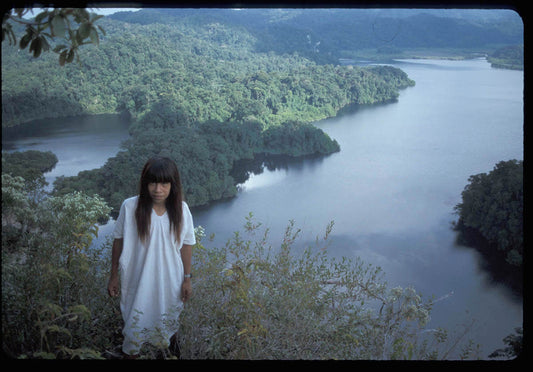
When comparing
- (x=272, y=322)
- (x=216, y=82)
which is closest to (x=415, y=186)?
(x=216, y=82)

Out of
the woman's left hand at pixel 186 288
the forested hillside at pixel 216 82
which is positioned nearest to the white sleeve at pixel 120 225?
the woman's left hand at pixel 186 288

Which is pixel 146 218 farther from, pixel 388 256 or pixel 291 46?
pixel 291 46

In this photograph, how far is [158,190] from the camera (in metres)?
1.47

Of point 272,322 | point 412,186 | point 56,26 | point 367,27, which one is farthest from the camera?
point 412,186

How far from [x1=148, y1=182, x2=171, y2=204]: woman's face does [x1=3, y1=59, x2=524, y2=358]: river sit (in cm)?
874

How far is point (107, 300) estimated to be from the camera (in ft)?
6.40

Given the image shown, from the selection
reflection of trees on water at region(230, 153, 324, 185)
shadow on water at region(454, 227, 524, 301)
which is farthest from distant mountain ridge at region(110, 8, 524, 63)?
shadow on water at region(454, 227, 524, 301)

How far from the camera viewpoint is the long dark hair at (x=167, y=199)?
1470 mm

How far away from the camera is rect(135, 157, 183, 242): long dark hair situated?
147 centimetres

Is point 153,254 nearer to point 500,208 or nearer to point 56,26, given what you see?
point 56,26

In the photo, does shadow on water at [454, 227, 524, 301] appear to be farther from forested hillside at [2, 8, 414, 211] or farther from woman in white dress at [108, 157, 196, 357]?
woman in white dress at [108, 157, 196, 357]

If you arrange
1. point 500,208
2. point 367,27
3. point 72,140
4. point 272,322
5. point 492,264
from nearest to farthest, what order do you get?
point 272,322
point 500,208
point 492,264
point 367,27
point 72,140

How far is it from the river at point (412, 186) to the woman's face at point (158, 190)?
344 inches

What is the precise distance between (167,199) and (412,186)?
66.5ft
